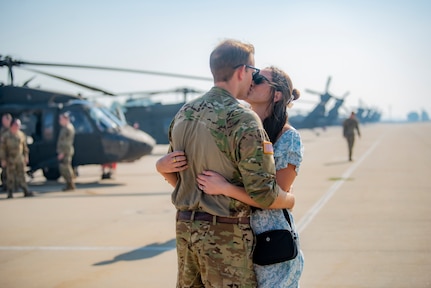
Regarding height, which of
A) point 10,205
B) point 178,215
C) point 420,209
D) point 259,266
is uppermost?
point 178,215

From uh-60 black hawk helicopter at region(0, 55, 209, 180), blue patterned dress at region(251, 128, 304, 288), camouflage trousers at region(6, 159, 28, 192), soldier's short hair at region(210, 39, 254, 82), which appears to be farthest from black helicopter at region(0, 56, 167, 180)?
soldier's short hair at region(210, 39, 254, 82)

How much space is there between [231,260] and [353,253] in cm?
402

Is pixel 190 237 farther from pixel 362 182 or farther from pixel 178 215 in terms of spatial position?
pixel 362 182

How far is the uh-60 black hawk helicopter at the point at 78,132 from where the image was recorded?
1491 cm

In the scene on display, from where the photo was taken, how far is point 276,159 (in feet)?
9.02

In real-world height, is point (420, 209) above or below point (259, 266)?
below

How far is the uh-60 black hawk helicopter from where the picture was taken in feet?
48.9

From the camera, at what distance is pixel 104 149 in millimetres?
14875

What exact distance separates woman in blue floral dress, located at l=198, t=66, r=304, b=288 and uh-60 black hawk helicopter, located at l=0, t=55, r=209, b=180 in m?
12.3

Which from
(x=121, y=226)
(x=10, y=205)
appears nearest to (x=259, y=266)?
(x=121, y=226)

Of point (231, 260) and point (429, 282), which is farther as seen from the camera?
point (429, 282)

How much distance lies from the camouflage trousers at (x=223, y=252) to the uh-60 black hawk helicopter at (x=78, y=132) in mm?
12558

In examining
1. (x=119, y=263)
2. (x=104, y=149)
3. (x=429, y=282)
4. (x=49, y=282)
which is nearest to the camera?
(x=429, y=282)

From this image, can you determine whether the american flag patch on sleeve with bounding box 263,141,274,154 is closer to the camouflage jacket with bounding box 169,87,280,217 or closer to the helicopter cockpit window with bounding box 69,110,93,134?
the camouflage jacket with bounding box 169,87,280,217
